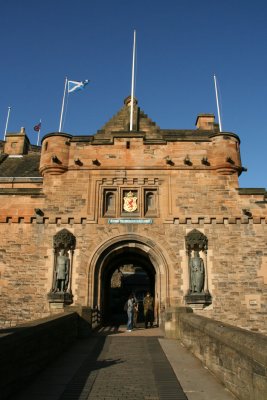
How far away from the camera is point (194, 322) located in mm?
8719

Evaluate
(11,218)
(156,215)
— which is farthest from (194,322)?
(11,218)

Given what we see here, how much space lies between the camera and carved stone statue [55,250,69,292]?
1384 cm

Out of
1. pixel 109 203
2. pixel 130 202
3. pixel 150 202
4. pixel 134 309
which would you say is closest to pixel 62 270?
pixel 134 309

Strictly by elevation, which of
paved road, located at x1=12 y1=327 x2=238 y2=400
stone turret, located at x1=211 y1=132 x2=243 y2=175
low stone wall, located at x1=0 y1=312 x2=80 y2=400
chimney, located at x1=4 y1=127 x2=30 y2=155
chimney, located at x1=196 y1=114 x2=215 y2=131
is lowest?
paved road, located at x1=12 y1=327 x2=238 y2=400

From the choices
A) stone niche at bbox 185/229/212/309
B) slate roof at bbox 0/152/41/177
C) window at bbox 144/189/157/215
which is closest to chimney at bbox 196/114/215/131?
window at bbox 144/189/157/215

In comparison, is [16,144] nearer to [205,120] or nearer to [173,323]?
[205,120]

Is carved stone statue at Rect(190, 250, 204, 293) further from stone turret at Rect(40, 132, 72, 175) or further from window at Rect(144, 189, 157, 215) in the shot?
stone turret at Rect(40, 132, 72, 175)

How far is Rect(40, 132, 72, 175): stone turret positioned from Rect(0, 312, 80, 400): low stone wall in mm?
8267

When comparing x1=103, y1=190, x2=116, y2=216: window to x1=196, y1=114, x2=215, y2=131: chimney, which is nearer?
x1=103, y1=190, x2=116, y2=216: window

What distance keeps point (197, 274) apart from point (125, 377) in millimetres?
7858

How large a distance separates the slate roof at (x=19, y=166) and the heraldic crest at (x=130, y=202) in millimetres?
5966

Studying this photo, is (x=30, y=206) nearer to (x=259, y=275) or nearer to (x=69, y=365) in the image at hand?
(x=69, y=365)

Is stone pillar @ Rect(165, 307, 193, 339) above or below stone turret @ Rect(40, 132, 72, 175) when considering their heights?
below

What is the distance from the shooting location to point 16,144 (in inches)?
955
